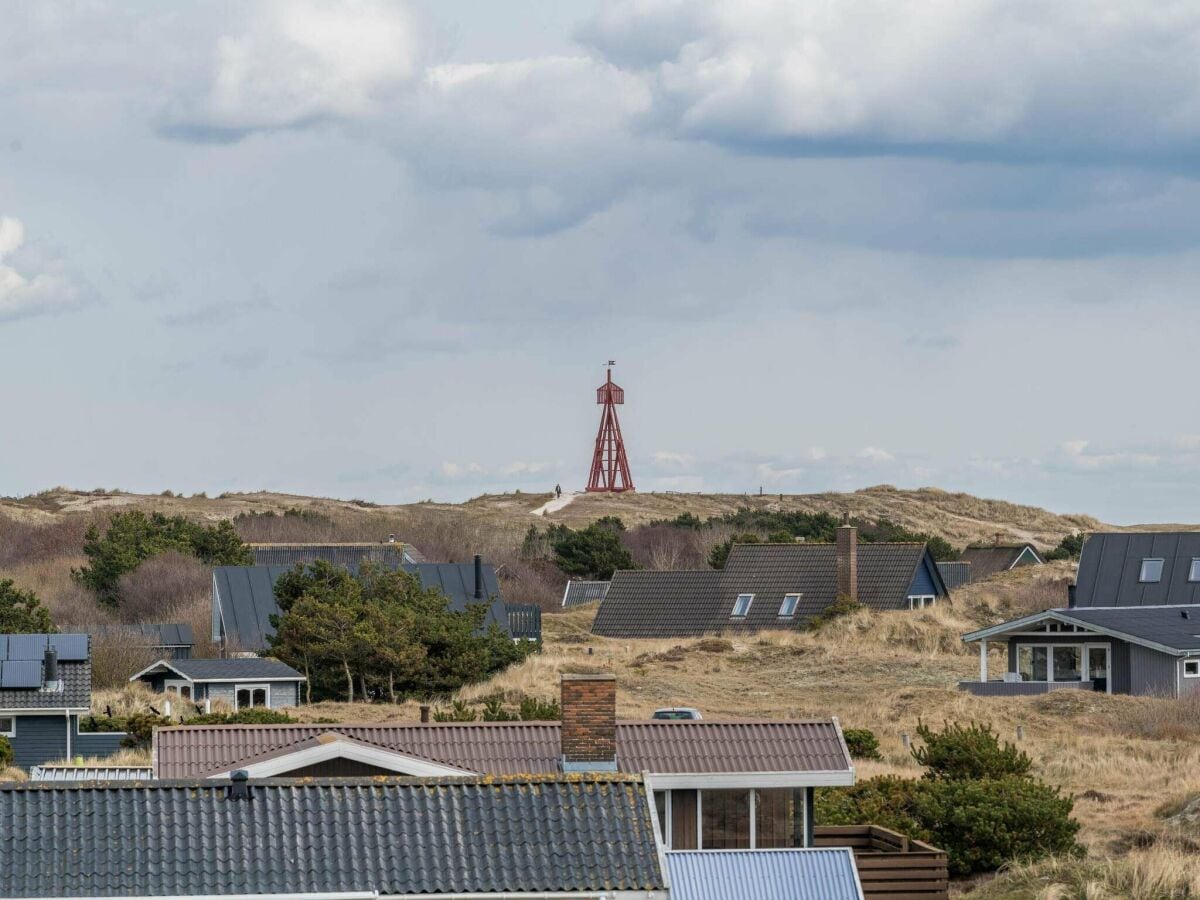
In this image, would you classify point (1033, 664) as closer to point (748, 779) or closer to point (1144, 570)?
point (1144, 570)

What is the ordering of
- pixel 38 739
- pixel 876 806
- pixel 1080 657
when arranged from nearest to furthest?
pixel 876 806, pixel 38 739, pixel 1080 657

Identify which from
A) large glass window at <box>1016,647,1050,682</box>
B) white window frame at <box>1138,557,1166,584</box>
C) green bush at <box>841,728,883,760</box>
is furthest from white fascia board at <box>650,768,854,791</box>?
white window frame at <box>1138,557,1166,584</box>

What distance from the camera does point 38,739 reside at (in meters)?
41.2

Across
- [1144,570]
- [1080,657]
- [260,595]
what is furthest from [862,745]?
[260,595]

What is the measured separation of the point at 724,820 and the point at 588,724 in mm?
1883

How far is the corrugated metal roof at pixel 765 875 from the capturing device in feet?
61.5

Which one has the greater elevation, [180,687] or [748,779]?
[748,779]

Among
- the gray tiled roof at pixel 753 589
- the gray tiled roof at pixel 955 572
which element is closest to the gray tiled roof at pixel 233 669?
the gray tiled roof at pixel 753 589

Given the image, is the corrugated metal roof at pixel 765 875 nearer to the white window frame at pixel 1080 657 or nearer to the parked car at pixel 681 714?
the parked car at pixel 681 714

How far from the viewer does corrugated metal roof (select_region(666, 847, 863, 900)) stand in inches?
738

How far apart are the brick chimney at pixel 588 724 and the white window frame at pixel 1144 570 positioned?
123 ft

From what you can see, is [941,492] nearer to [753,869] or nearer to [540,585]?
[540,585]

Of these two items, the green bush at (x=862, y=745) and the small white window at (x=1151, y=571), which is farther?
the small white window at (x=1151, y=571)

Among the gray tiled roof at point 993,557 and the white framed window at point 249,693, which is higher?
the gray tiled roof at point 993,557
